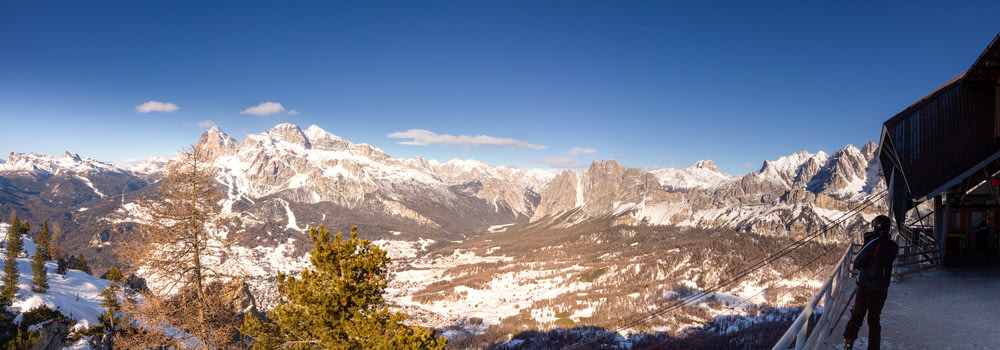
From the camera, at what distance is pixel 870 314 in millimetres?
9133

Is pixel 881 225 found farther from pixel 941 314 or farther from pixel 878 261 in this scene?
pixel 941 314

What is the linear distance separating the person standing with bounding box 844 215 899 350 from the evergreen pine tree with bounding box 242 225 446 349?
13.8 metres

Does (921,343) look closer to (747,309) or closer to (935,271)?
(935,271)

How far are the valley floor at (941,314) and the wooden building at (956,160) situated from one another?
11.2ft

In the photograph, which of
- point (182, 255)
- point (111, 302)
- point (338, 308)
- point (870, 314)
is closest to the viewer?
point (870, 314)

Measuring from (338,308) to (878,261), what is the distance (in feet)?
54.2

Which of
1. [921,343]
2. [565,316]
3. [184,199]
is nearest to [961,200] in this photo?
[921,343]

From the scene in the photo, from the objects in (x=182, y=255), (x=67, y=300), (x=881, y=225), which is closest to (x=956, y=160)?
(x=881, y=225)

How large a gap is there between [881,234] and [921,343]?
293cm

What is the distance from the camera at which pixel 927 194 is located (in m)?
17.3

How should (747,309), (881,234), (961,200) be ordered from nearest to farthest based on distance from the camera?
(881,234)
(961,200)
(747,309)

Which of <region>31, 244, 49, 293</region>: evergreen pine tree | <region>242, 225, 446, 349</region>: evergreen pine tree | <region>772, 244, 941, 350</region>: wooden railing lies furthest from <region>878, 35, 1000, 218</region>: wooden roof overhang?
<region>31, 244, 49, 293</region>: evergreen pine tree

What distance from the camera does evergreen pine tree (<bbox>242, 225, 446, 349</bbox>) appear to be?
16.6 m

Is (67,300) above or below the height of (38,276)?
below
